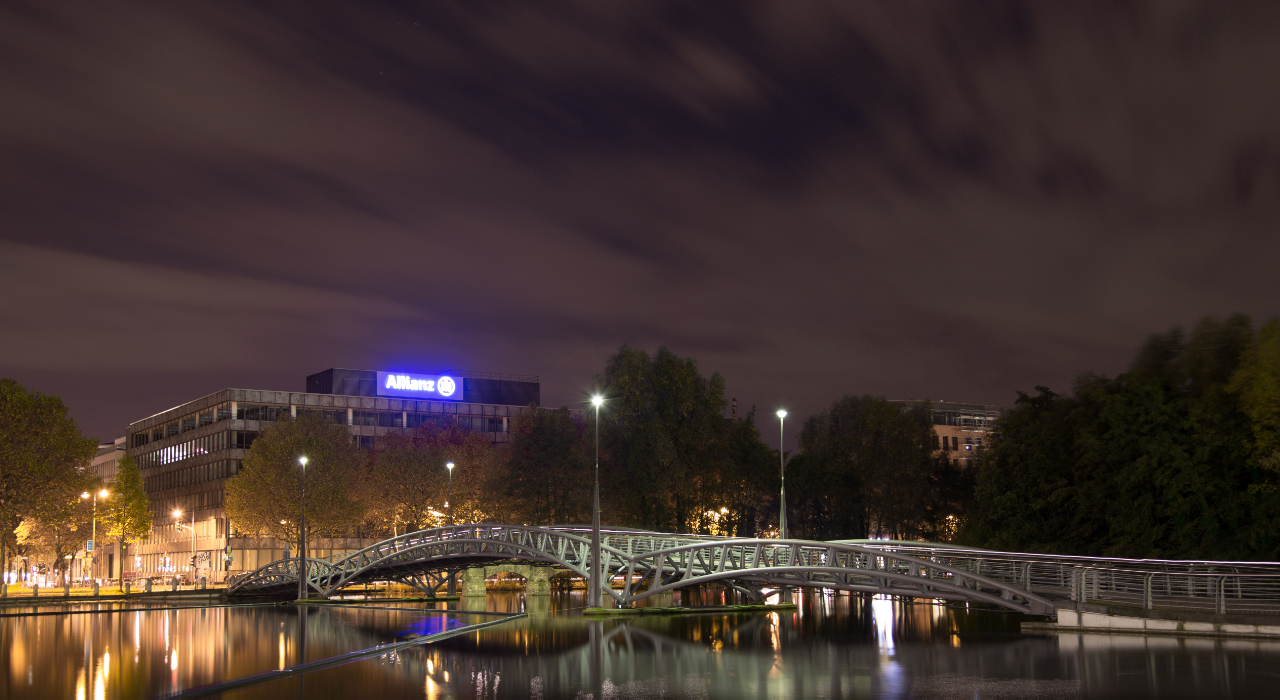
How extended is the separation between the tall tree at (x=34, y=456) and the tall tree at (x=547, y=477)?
87.5 ft

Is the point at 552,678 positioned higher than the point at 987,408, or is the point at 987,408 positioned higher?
the point at 987,408

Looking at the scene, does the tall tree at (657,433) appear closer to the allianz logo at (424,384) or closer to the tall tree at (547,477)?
the tall tree at (547,477)

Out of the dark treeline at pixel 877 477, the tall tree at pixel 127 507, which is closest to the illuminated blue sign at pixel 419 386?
the tall tree at pixel 127 507

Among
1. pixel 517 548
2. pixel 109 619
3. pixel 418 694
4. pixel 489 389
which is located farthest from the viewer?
pixel 489 389

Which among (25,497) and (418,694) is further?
(25,497)

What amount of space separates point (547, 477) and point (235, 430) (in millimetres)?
47872

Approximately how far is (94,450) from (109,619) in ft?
101

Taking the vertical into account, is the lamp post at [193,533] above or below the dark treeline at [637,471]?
below

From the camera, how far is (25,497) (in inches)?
2504

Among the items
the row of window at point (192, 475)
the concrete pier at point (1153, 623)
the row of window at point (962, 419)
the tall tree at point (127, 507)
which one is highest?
the row of window at point (962, 419)

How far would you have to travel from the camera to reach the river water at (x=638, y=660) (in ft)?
59.3

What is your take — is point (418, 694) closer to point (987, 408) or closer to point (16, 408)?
point (16, 408)

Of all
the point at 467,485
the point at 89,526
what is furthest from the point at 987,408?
the point at 89,526

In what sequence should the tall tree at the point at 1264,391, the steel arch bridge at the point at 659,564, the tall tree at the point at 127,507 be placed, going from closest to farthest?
the steel arch bridge at the point at 659,564 < the tall tree at the point at 1264,391 < the tall tree at the point at 127,507
